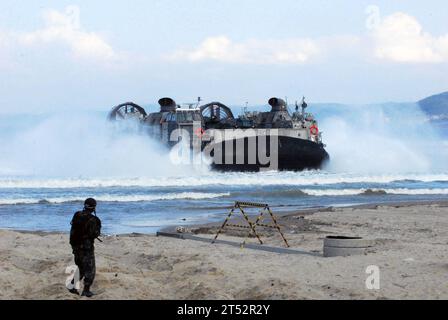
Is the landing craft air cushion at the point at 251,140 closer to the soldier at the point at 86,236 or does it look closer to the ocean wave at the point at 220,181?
the ocean wave at the point at 220,181

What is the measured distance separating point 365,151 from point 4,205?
111 feet

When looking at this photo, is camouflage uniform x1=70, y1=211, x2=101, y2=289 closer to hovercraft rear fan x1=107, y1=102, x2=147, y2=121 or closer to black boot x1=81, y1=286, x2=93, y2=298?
black boot x1=81, y1=286, x2=93, y2=298

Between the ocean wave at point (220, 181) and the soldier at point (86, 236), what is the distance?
27.0m

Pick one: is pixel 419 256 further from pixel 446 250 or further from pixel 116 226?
pixel 116 226

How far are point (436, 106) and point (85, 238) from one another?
179298 millimetres

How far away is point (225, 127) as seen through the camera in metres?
45.7

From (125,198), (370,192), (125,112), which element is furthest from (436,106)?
(125,198)

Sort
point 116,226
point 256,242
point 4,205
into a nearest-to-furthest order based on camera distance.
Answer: point 256,242 → point 116,226 → point 4,205

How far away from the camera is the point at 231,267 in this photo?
11.6 metres

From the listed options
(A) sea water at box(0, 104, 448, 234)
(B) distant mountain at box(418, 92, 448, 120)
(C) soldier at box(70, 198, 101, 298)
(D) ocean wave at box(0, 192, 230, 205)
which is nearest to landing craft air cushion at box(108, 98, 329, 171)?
(A) sea water at box(0, 104, 448, 234)

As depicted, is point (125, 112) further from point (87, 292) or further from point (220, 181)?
point (87, 292)

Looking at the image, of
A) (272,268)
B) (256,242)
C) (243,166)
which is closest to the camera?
(272,268)

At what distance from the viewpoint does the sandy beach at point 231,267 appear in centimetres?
974
